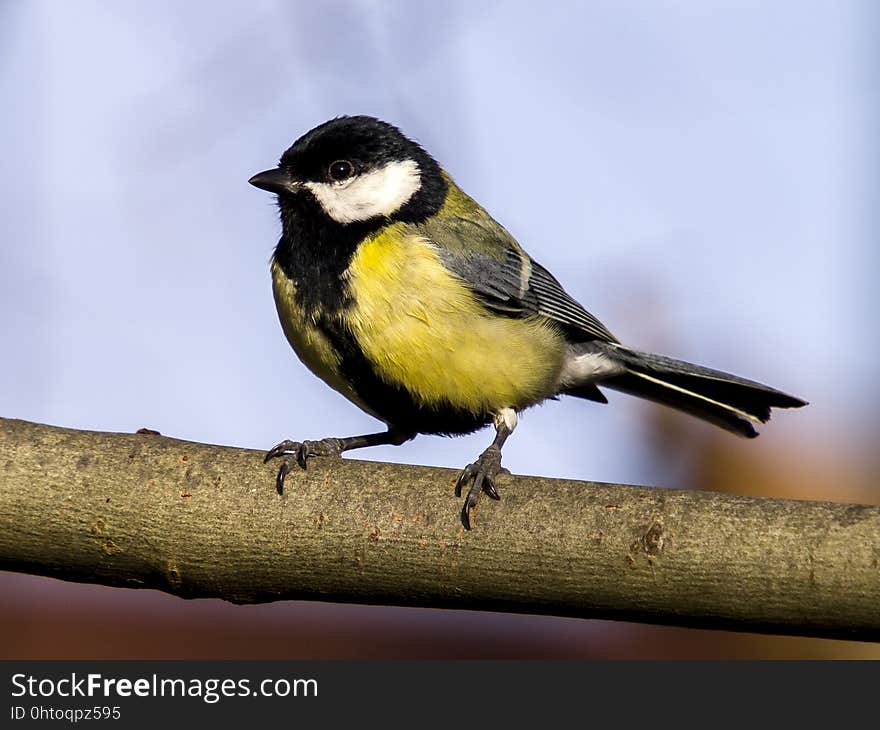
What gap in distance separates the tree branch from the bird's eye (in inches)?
55.5

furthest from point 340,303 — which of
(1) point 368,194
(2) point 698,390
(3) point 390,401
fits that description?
(2) point 698,390

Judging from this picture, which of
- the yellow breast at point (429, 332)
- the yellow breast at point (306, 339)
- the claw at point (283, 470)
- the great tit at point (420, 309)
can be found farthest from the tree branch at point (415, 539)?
the yellow breast at point (306, 339)

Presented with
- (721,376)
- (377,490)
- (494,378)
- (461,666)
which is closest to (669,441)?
(721,376)

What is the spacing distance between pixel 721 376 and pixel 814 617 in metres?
1.90

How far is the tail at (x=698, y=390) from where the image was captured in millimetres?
4176

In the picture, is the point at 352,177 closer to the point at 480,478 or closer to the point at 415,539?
the point at 480,478

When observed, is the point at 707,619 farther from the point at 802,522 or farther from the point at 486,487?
the point at 486,487

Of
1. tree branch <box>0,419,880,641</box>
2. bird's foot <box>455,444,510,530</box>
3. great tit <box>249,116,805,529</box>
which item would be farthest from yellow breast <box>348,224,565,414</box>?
tree branch <box>0,419,880,641</box>

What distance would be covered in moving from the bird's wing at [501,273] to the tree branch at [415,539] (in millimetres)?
1189

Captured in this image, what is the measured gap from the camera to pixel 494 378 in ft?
12.3

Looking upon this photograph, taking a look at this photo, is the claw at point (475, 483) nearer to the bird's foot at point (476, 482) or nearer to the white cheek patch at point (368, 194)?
the bird's foot at point (476, 482)

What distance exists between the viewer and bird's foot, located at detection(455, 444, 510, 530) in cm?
264

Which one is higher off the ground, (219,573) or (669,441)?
(669,441)

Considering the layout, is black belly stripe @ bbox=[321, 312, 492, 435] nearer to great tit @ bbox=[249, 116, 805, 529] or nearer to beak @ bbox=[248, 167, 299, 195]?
great tit @ bbox=[249, 116, 805, 529]
